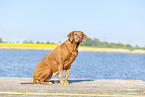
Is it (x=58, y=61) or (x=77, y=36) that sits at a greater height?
(x=77, y=36)

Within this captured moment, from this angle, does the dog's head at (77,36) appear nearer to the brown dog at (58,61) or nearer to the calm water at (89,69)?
the brown dog at (58,61)

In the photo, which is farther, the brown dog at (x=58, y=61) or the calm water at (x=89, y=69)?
the calm water at (x=89, y=69)

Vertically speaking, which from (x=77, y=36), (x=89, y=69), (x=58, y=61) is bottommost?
(x=89, y=69)

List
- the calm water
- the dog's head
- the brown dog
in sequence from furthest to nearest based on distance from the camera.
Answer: the calm water < the brown dog < the dog's head

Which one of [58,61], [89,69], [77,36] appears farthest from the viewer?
[89,69]

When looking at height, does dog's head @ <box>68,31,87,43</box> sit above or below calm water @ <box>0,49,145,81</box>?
above

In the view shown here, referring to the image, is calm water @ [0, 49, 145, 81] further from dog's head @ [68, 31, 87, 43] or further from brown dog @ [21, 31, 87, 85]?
dog's head @ [68, 31, 87, 43]

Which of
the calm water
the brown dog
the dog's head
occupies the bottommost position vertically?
the calm water

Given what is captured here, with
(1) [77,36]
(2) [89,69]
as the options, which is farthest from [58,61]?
(2) [89,69]

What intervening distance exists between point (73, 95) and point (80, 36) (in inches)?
69.5

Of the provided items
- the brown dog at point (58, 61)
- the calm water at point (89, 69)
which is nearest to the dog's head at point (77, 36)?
the brown dog at point (58, 61)

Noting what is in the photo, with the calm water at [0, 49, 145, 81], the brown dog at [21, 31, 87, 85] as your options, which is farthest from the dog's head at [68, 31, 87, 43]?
the calm water at [0, 49, 145, 81]

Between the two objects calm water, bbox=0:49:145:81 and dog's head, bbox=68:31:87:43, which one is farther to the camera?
calm water, bbox=0:49:145:81

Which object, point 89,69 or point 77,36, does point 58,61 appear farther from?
point 89,69
